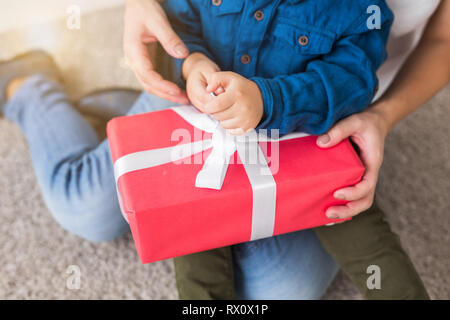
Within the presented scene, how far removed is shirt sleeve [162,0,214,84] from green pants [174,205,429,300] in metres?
0.28

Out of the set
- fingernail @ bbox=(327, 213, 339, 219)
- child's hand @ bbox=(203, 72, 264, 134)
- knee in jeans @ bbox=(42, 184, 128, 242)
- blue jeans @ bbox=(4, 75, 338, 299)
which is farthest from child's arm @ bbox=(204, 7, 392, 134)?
knee in jeans @ bbox=(42, 184, 128, 242)

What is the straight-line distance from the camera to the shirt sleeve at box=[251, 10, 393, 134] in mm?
436

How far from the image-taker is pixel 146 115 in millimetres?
482

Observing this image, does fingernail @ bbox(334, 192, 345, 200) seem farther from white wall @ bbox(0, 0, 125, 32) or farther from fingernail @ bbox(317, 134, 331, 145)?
white wall @ bbox(0, 0, 125, 32)

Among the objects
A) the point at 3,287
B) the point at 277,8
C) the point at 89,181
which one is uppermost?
the point at 277,8

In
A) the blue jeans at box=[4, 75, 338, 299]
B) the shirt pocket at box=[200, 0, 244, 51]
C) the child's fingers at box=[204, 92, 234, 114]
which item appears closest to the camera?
the child's fingers at box=[204, 92, 234, 114]

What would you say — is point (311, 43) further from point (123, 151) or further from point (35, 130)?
point (35, 130)

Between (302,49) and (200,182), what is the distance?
8.8 inches

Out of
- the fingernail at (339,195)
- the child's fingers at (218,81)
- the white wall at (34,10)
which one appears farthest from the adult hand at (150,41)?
the white wall at (34,10)

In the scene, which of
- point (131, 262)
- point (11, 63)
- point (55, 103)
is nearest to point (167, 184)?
point (131, 262)

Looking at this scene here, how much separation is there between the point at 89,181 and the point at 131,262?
0.17 m

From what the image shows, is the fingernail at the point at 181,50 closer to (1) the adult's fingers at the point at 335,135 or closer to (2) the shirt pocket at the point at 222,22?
(2) the shirt pocket at the point at 222,22

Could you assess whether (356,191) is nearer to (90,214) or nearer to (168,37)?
(168,37)

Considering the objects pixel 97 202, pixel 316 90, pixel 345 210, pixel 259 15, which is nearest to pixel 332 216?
pixel 345 210
